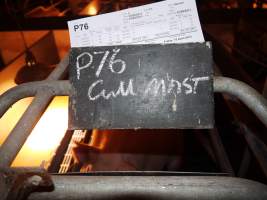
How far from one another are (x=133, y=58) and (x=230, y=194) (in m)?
0.39

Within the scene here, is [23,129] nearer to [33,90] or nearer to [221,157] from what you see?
[33,90]

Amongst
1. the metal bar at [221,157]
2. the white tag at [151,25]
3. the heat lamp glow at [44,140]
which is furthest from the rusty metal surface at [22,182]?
the heat lamp glow at [44,140]

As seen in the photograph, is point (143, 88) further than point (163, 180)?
Yes

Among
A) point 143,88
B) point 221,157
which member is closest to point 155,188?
point 143,88

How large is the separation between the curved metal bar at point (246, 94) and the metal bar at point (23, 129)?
17.9 inches

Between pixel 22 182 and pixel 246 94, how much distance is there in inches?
21.0

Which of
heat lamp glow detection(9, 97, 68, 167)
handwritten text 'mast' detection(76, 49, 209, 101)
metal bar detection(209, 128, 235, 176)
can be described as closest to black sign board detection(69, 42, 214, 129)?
handwritten text 'mast' detection(76, 49, 209, 101)

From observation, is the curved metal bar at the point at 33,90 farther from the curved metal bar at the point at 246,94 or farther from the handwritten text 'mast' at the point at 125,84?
the curved metal bar at the point at 246,94

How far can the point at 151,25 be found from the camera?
70 centimetres

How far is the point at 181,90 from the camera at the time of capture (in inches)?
24.7

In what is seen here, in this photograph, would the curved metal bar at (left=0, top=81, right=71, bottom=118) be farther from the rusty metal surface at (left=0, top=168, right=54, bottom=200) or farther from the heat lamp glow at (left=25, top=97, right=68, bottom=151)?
the heat lamp glow at (left=25, top=97, right=68, bottom=151)

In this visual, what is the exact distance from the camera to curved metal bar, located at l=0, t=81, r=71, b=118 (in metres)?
0.67

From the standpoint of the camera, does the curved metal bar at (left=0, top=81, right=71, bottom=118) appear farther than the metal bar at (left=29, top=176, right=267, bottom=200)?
Yes

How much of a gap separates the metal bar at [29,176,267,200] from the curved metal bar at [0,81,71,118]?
253mm
